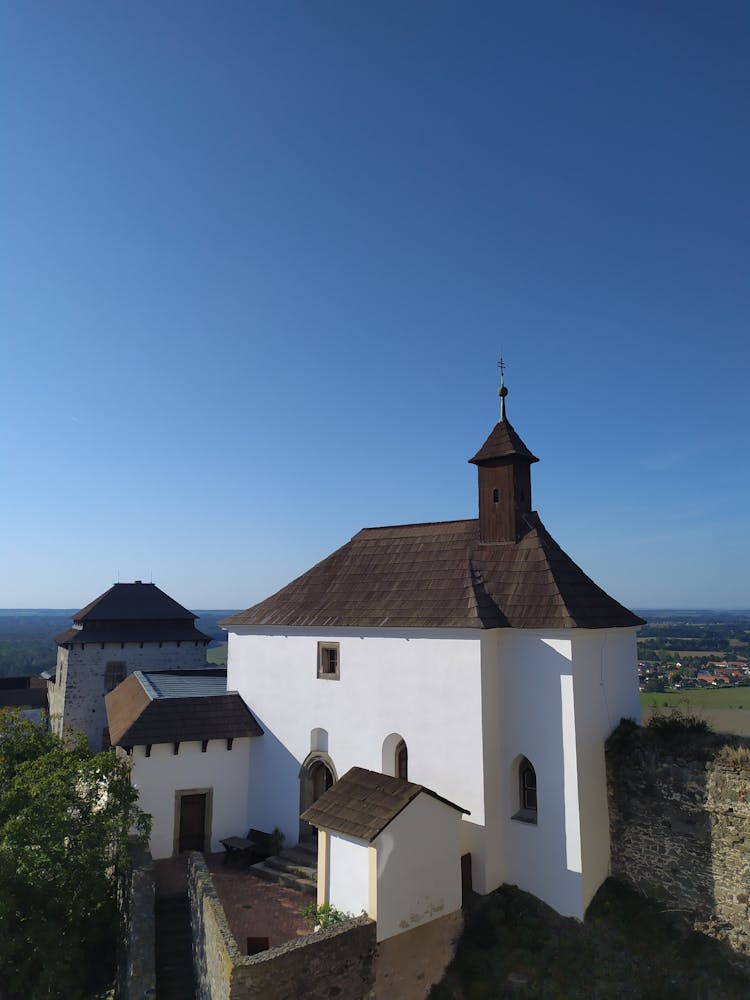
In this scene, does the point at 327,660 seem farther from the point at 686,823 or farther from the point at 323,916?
the point at 686,823

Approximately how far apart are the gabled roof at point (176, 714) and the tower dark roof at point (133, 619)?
11760mm

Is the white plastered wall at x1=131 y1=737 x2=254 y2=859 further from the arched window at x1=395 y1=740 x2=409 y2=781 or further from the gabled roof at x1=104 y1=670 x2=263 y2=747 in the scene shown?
the arched window at x1=395 y1=740 x2=409 y2=781

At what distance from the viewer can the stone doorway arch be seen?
1680 centimetres

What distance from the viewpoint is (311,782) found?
17.0 metres

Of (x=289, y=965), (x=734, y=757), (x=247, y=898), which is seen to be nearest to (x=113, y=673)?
(x=247, y=898)

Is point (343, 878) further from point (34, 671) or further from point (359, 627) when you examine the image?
point (34, 671)

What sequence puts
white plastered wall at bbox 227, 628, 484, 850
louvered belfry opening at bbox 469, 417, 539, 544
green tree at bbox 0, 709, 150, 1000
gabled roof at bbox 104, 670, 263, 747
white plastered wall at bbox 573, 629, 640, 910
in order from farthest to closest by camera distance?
gabled roof at bbox 104, 670, 263, 747 → louvered belfry opening at bbox 469, 417, 539, 544 → white plastered wall at bbox 227, 628, 484, 850 → white plastered wall at bbox 573, 629, 640, 910 → green tree at bbox 0, 709, 150, 1000

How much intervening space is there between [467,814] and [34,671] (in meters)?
120

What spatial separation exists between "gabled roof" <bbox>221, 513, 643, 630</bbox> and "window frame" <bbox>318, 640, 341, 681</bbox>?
0.60 m

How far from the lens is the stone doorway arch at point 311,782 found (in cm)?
1680

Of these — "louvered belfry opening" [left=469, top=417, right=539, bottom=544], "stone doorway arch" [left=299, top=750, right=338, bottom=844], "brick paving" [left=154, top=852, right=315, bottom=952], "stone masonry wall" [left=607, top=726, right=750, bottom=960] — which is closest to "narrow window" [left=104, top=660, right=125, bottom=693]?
"brick paving" [left=154, top=852, right=315, bottom=952]

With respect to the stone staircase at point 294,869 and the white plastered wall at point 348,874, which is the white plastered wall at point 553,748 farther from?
the stone staircase at point 294,869

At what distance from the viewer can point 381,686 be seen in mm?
15781

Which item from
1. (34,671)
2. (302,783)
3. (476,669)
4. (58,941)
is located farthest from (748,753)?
(34,671)
